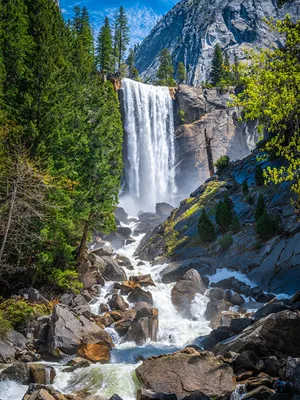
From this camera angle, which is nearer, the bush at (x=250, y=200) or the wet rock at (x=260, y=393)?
the wet rock at (x=260, y=393)

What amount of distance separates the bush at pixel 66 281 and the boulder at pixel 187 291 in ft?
19.4

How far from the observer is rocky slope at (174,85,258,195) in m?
59.7

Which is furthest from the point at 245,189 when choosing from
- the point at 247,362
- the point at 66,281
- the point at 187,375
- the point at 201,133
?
the point at 201,133

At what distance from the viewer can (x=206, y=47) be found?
144 metres

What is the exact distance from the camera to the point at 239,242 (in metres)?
26.4

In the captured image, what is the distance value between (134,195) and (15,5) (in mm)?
36170

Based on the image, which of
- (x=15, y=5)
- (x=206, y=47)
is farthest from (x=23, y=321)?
(x=206, y=47)

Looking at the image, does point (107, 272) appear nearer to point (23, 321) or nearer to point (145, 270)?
point (145, 270)

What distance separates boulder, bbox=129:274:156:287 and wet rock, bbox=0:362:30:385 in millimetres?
14055

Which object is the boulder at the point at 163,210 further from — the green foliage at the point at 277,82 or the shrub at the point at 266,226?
the green foliage at the point at 277,82

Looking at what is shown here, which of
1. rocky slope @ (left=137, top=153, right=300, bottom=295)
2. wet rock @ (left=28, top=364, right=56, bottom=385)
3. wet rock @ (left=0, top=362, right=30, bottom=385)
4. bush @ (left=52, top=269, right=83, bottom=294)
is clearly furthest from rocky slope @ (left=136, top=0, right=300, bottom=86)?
wet rock @ (left=0, top=362, right=30, bottom=385)

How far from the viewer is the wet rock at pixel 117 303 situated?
780 inches

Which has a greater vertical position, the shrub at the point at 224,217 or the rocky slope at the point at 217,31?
the rocky slope at the point at 217,31

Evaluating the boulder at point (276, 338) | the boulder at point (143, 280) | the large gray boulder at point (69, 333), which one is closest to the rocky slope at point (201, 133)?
the boulder at point (143, 280)
